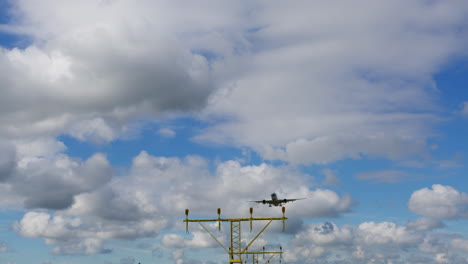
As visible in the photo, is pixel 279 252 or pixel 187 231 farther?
pixel 279 252

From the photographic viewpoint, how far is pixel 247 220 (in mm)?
50844

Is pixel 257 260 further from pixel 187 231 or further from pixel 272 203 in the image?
pixel 187 231

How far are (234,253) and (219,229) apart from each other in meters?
3.14

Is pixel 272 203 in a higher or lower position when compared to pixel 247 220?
higher

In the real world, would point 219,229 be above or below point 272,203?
below

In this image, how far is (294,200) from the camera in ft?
397

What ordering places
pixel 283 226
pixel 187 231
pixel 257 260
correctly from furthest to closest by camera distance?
pixel 257 260 < pixel 187 231 < pixel 283 226

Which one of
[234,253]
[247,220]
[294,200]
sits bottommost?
[234,253]

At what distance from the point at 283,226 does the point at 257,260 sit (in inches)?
2655

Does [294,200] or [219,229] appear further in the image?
[294,200]

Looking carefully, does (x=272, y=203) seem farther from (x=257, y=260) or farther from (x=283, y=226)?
(x=283, y=226)

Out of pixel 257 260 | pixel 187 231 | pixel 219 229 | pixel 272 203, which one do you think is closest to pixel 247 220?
pixel 219 229

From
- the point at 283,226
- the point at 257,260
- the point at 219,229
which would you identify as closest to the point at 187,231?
the point at 219,229

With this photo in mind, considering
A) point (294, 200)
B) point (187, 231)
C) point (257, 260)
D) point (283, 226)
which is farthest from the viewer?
point (294, 200)
